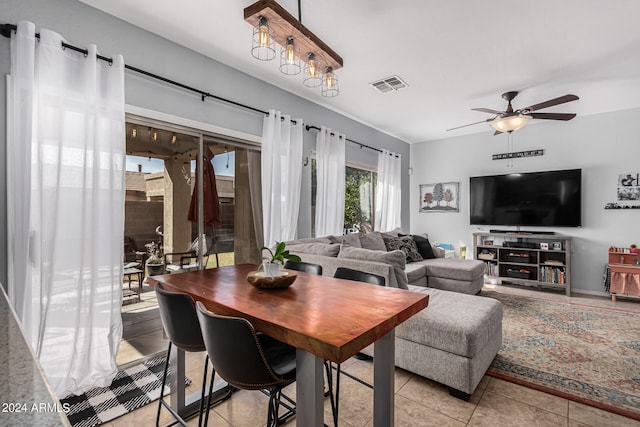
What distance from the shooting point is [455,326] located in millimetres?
2090

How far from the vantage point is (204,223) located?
312 cm

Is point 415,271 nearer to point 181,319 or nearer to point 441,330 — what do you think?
point 441,330

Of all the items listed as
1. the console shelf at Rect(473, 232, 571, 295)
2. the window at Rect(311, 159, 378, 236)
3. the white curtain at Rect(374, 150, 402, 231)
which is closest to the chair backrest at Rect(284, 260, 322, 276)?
the window at Rect(311, 159, 378, 236)

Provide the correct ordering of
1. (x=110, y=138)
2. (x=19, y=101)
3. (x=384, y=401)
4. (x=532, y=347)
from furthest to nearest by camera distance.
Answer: (x=532, y=347) < (x=110, y=138) < (x=19, y=101) < (x=384, y=401)

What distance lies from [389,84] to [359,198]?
2.23 m

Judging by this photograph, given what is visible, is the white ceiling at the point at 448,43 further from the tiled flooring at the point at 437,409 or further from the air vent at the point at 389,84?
the tiled flooring at the point at 437,409

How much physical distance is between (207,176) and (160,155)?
0.49 m

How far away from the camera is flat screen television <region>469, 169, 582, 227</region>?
477 cm

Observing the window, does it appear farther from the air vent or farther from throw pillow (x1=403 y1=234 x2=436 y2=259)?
the air vent

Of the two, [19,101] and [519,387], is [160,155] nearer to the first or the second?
[19,101]

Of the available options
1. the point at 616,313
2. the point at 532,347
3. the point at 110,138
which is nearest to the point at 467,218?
the point at 616,313

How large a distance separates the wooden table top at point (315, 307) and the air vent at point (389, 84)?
2.59 meters

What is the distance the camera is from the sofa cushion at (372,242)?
4348mm

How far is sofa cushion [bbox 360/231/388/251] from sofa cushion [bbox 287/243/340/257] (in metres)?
1.23
